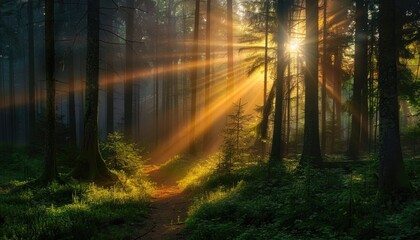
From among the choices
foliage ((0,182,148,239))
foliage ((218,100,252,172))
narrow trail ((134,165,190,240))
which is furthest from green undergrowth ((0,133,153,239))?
foliage ((218,100,252,172))

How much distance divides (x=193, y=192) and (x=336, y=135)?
20604mm

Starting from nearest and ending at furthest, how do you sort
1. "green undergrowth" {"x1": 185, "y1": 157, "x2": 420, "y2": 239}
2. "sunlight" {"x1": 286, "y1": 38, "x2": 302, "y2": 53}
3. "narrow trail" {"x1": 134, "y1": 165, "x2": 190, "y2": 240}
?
"green undergrowth" {"x1": 185, "y1": 157, "x2": 420, "y2": 239} < "narrow trail" {"x1": 134, "y1": 165, "x2": 190, "y2": 240} < "sunlight" {"x1": 286, "y1": 38, "x2": 302, "y2": 53}

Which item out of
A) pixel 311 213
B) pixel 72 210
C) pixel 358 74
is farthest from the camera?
pixel 358 74

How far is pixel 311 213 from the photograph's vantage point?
7855mm

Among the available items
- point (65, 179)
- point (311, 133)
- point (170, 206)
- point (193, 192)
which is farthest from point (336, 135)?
point (65, 179)

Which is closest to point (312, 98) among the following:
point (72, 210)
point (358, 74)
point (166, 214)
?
point (358, 74)

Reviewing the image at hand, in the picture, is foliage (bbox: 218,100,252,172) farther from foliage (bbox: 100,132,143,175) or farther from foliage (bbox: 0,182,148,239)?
foliage (bbox: 100,132,143,175)

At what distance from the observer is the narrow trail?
878 cm

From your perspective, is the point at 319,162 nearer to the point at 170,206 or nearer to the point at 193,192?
the point at 193,192

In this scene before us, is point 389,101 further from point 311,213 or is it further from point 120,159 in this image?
point 120,159

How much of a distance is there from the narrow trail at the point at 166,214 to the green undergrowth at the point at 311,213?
0.50 m

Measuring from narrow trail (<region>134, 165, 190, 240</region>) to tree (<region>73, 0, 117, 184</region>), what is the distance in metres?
2.29

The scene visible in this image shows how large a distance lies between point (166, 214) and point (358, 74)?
1445 centimetres

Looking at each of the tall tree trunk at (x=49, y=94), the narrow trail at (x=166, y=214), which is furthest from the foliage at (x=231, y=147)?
the tall tree trunk at (x=49, y=94)
